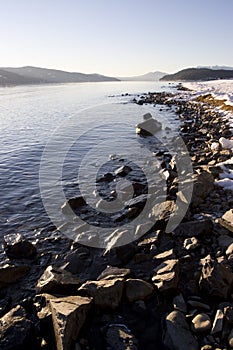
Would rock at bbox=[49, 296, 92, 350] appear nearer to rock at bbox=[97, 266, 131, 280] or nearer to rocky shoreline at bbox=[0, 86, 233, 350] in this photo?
rocky shoreline at bbox=[0, 86, 233, 350]

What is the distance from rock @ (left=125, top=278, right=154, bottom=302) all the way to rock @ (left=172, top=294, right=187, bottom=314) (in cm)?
44

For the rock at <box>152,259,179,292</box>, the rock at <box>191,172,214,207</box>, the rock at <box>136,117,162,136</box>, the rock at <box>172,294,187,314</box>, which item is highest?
the rock at <box>136,117,162,136</box>

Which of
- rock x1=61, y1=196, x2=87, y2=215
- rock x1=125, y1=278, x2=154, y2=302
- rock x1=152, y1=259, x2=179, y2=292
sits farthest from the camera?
rock x1=61, y1=196, x2=87, y2=215

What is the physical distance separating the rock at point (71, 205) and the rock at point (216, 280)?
471 centimetres

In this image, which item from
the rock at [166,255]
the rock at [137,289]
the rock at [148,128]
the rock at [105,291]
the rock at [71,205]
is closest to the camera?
the rock at [105,291]

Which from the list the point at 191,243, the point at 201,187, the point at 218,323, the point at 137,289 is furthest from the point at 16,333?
the point at 201,187

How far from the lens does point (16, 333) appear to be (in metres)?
4.24

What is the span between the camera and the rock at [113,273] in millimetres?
5410

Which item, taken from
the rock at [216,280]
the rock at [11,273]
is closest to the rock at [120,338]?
the rock at [216,280]

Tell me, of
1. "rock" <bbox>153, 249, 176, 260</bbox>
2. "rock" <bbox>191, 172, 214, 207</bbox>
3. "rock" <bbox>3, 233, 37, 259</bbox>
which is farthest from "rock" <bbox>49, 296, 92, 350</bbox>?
"rock" <bbox>191, 172, 214, 207</bbox>

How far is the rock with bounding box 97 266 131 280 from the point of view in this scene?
5410 mm

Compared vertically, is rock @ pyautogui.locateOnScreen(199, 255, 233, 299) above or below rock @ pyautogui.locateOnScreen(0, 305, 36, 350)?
above

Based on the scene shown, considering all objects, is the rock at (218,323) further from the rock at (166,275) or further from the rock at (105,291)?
the rock at (105,291)

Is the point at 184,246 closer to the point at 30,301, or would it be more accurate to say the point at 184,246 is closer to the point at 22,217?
the point at 30,301
